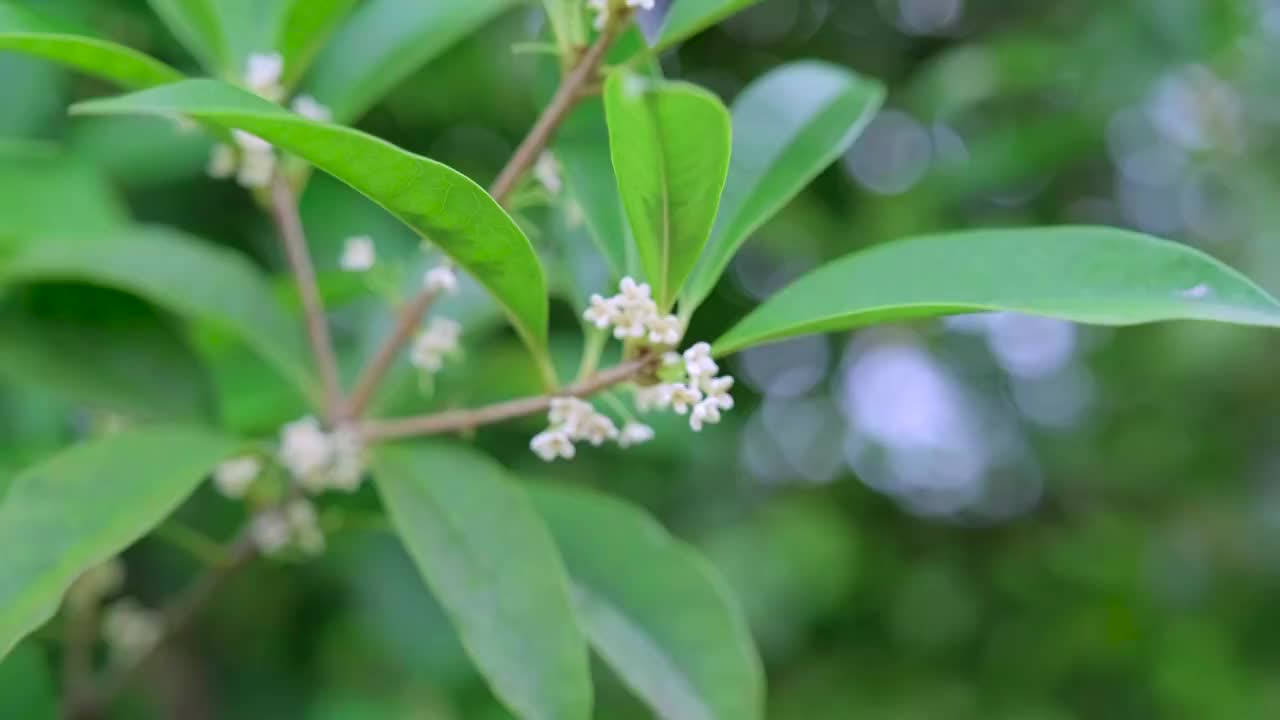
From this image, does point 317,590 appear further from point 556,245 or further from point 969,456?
point 969,456

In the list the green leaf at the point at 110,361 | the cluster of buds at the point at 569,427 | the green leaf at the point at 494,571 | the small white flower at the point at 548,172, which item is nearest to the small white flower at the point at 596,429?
the cluster of buds at the point at 569,427

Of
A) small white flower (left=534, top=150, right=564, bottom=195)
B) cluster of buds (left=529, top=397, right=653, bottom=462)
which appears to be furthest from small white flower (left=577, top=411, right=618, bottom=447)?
small white flower (left=534, top=150, right=564, bottom=195)

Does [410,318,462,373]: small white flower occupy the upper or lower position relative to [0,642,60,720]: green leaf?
upper

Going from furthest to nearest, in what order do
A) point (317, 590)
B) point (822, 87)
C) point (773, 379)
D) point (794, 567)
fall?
1. point (773, 379)
2. point (794, 567)
3. point (317, 590)
4. point (822, 87)

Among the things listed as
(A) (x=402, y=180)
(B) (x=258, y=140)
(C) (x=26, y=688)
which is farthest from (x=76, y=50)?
(C) (x=26, y=688)

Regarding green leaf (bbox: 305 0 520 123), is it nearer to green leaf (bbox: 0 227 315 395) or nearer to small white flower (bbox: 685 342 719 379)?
green leaf (bbox: 0 227 315 395)

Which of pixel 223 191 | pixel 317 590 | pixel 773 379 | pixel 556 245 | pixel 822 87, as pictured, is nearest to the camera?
pixel 822 87

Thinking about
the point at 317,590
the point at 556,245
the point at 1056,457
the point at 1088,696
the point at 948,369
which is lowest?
the point at 1088,696

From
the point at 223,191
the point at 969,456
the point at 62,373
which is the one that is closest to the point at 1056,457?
the point at 969,456
